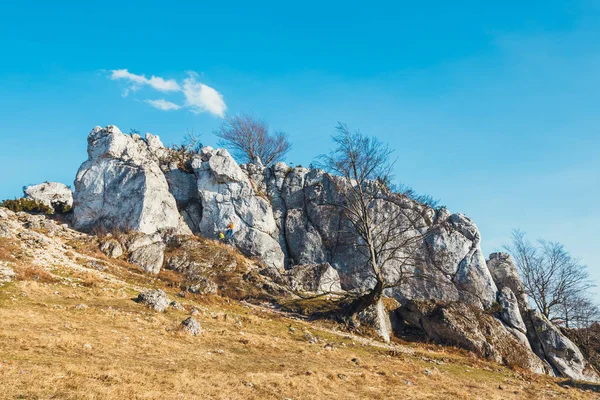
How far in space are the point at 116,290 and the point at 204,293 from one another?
6.42m

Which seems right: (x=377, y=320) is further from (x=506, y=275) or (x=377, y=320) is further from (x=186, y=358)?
(x=506, y=275)

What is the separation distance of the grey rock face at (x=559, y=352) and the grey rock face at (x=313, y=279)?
17.9 meters

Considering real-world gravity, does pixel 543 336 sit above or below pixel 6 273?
above

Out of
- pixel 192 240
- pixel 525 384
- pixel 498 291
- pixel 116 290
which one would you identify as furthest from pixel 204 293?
pixel 498 291

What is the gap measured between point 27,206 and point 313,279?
32.3 metres

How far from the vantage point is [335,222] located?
143ft

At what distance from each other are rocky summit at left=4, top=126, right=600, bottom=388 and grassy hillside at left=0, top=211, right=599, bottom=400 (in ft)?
21.7

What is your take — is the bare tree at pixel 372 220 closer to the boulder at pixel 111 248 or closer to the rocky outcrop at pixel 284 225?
the rocky outcrop at pixel 284 225

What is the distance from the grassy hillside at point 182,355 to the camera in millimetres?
9781

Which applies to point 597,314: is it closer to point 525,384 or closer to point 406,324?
point 406,324

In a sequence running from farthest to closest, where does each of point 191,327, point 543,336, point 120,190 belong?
point 120,190 < point 543,336 < point 191,327

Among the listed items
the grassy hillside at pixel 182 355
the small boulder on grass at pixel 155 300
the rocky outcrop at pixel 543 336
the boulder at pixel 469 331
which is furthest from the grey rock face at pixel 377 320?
the small boulder on grass at pixel 155 300

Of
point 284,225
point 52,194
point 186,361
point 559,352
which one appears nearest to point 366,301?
point 186,361

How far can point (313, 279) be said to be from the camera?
112ft
